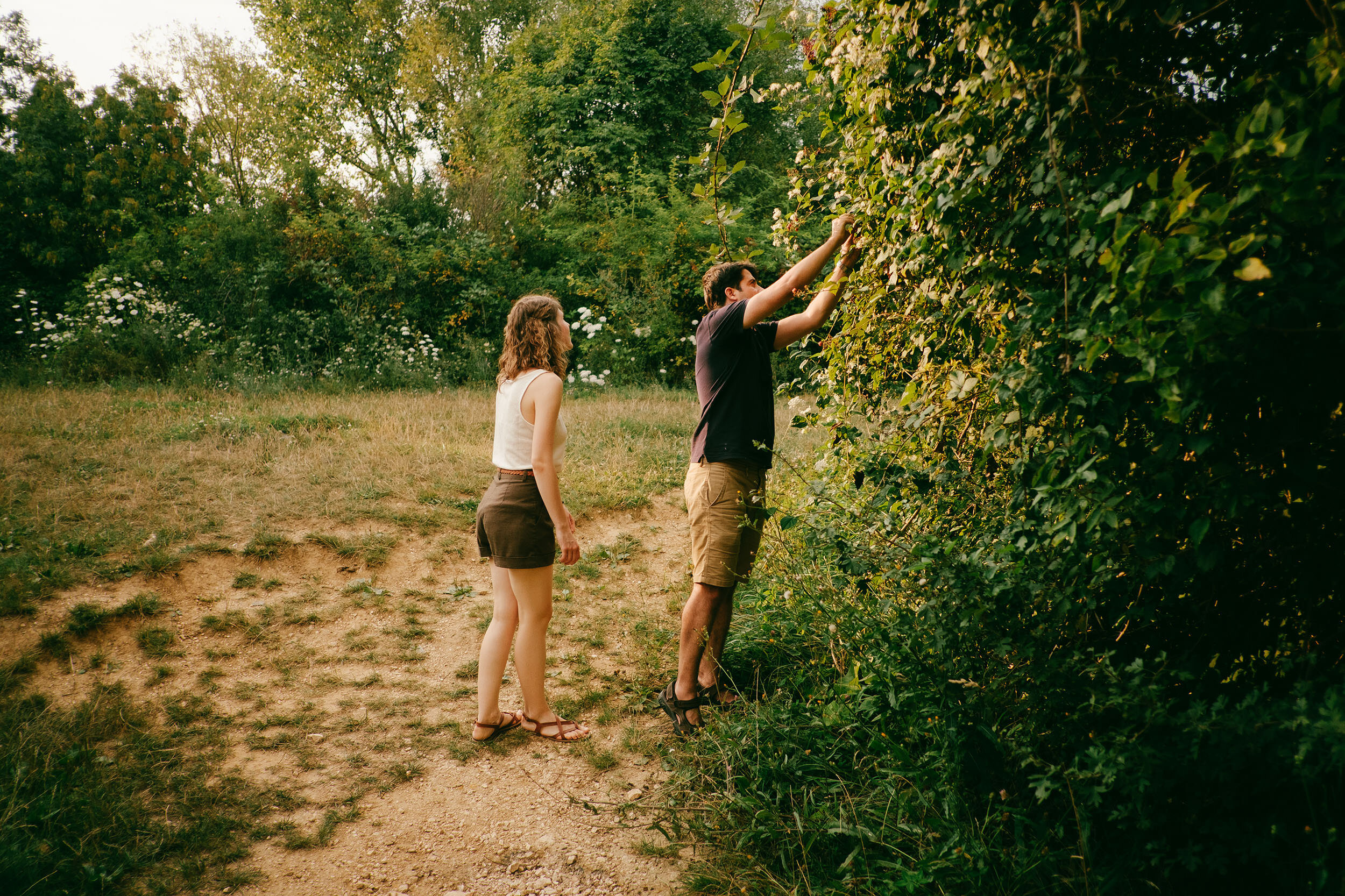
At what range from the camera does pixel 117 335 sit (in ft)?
37.3

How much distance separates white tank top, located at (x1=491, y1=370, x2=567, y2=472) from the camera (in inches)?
147

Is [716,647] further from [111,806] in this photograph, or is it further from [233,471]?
[233,471]

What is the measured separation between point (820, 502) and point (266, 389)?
34.0 ft

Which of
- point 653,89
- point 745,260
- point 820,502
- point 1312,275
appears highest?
point 653,89

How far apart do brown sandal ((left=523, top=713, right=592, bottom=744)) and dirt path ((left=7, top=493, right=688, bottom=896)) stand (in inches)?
2.3

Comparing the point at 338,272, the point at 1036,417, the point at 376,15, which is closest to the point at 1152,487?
the point at 1036,417

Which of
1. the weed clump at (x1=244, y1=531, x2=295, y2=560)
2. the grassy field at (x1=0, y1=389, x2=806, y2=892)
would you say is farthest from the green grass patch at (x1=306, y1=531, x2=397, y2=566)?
the weed clump at (x1=244, y1=531, x2=295, y2=560)

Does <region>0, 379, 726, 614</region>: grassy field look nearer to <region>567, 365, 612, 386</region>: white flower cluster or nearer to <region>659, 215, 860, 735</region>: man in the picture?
<region>567, 365, 612, 386</region>: white flower cluster

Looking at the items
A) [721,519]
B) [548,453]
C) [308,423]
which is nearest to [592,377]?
[308,423]

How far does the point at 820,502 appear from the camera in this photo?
3379 millimetres

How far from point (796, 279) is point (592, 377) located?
9.22 metres

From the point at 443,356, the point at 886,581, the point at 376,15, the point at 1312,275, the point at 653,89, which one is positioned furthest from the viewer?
the point at 376,15

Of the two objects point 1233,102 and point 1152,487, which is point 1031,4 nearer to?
point 1233,102

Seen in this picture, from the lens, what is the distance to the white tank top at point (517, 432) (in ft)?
12.2
